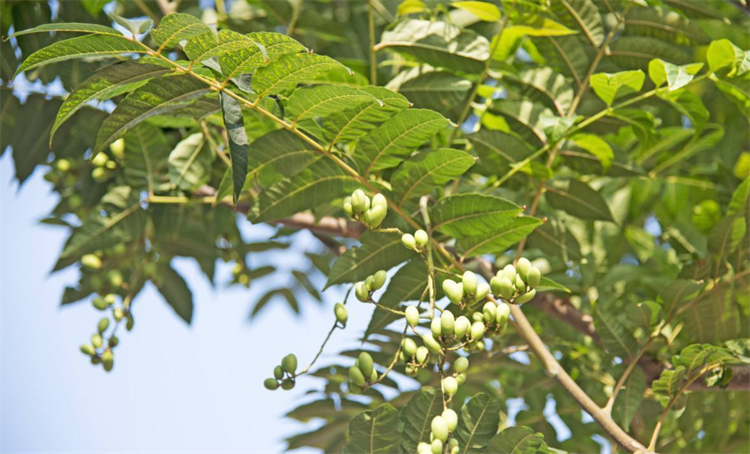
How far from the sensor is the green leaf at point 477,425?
47.4 inches

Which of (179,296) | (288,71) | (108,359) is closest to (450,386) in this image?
(288,71)

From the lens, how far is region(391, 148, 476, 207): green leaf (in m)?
1.24

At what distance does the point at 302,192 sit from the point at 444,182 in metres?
0.25

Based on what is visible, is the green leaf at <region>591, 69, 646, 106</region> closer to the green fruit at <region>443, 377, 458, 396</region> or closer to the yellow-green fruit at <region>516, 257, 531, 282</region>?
the yellow-green fruit at <region>516, 257, 531, 282</region>

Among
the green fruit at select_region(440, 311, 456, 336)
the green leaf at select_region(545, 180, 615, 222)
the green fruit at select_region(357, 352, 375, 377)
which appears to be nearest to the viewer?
the green fruit at select_region(440, 311, 456, 336)

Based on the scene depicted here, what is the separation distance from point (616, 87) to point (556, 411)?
0.92 meters

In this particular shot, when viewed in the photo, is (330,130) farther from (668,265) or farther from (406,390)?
(668,265)

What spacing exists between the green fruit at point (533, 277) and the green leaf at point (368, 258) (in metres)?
0.28

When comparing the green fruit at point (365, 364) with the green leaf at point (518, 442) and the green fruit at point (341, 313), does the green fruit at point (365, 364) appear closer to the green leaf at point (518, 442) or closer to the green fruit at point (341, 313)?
the green fruit at point (341, 313)

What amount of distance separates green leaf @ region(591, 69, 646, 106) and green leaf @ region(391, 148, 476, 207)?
33 cm

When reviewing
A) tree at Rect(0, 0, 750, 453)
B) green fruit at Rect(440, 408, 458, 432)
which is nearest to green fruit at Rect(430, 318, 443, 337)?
tree at Rect(0, 0, 750, 453)

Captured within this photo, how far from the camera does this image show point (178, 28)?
99cm

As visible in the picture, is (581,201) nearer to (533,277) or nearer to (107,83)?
(533,277)

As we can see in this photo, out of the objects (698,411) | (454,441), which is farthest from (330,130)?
(698,411)
